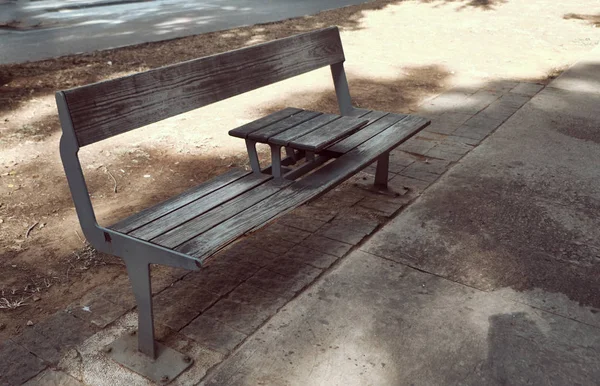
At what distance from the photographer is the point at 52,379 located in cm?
239

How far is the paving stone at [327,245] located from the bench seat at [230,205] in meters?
0.45

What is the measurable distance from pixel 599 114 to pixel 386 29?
213 inches

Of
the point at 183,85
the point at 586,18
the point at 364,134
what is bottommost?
the point at 586,18

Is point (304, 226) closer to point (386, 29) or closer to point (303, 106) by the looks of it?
point (303, 106)

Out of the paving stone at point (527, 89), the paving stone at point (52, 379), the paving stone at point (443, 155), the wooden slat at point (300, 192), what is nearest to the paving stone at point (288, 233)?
the wooden slat at point (300, 192)

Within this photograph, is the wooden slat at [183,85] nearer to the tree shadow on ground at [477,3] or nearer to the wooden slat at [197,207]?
the wooden slat at [197,207]

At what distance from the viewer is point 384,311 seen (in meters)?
2.74

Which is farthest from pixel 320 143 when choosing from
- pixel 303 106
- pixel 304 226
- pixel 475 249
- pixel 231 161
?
pixel 303 106

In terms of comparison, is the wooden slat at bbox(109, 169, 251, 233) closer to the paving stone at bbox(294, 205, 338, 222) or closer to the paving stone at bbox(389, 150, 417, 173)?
the paving stone at bbox(294, 205, 338, 222)

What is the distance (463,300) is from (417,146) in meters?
2.16

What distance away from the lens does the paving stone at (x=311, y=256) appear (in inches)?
124

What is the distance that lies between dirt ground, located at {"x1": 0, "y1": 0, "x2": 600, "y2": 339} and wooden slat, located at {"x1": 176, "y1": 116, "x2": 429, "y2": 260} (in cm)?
106

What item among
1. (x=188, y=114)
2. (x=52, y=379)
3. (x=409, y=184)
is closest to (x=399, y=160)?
(x=409, y=184)

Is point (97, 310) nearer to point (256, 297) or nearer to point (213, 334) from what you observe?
point (213, 334)
